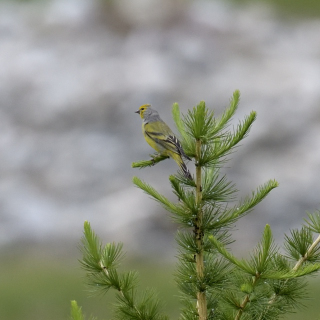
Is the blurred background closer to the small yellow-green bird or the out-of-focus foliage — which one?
the out-of-focus foliage

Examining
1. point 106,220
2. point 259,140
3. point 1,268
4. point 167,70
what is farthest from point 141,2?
point 1,268

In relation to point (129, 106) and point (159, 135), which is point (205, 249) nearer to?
point (159, 135)

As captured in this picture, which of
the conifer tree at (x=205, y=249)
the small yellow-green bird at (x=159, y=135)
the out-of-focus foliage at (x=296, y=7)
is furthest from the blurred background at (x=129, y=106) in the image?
the conifer tree at (x=205, y=249)

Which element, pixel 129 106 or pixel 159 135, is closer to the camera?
pixel 159 135

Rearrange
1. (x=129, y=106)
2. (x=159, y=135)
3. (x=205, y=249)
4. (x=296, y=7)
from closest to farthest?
(x=205, y=249) < (x=159, y=135) < (x=129, y=106) < (x=296, y=7)

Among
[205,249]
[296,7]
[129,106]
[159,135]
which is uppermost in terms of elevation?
[296,7]

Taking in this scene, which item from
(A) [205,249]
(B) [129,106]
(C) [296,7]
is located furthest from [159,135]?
(C) [296,7]

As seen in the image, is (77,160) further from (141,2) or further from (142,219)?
(141,2)
